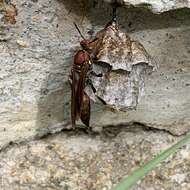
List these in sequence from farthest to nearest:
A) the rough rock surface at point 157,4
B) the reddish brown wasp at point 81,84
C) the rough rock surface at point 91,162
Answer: the rough rock surface at point 91,162
the reddish brown wasp at point 81,84
the rough rock surface at point 157,4

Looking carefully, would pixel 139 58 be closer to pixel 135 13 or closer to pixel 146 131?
pixel 135 13

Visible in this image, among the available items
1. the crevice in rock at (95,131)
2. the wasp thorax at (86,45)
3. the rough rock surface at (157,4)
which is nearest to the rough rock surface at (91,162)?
the crevice in rock at (95,131)

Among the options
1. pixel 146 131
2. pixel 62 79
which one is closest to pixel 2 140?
pixel 62 79

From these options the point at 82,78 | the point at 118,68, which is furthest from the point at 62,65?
the point at 118,68

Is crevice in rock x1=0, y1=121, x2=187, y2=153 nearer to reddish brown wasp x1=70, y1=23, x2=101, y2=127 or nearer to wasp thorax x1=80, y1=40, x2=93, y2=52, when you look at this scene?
reddish brown wasp x1=70, y1=23, x2=101, y2=127

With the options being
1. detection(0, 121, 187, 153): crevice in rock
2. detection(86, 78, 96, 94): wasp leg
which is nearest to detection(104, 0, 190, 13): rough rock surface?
detection(86, 78, 96, 94): wasp leg

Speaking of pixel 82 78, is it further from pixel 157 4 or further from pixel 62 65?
pixel 157 4

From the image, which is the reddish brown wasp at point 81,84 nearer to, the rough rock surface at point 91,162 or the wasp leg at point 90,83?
the wasp leg at point 90,83
